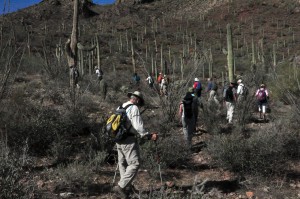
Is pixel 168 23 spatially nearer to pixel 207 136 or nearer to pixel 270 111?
pixel 270 111

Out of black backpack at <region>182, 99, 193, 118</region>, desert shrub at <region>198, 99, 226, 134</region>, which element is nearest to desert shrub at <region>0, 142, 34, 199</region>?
black backpack at <region>182, 99, 193, 118</region>

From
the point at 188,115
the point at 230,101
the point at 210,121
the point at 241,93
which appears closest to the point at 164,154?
the point at 188,115

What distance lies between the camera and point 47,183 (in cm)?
552

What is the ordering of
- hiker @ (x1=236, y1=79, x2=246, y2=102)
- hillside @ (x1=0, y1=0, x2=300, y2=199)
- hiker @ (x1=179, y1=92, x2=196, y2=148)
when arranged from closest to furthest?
hillside @ (x1=0, y1=0, x2=300, y2=199) < hiker @ (x1=179, y1=92, x2=196, y2=148) < hiker @ (x1=236, y1=79, x2=246, y2=102)

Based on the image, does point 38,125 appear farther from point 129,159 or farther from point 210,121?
point 210,121

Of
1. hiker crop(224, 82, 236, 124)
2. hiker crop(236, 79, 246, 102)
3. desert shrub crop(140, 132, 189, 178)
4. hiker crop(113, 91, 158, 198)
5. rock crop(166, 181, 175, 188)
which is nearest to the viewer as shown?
hiker crop(113, 91, 158, 198)

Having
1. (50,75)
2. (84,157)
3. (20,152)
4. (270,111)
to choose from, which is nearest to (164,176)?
(84,157)

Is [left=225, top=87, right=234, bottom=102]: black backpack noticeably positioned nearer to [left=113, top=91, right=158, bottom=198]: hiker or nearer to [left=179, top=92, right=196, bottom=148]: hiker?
[left=179, top=92, right=196, bottom=148]: hiker

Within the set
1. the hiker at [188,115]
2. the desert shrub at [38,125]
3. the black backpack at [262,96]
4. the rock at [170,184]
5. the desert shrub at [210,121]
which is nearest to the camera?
the rock at [170,184]

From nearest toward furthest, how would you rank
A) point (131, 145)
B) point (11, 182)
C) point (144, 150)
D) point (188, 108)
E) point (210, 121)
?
point (11, 182) → point (131, 145) → point (144, 150) → point (188, 108) → point (210, 121)

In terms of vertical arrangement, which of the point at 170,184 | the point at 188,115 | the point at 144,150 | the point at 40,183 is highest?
the point at 188,115

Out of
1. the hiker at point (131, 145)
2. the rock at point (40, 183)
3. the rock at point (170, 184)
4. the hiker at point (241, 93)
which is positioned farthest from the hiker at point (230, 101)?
the rock at point (40, 183)

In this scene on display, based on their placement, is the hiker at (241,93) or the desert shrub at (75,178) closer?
the desert shrub at (75,178)

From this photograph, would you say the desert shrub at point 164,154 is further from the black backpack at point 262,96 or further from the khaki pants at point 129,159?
the black backpack at point 262,96
